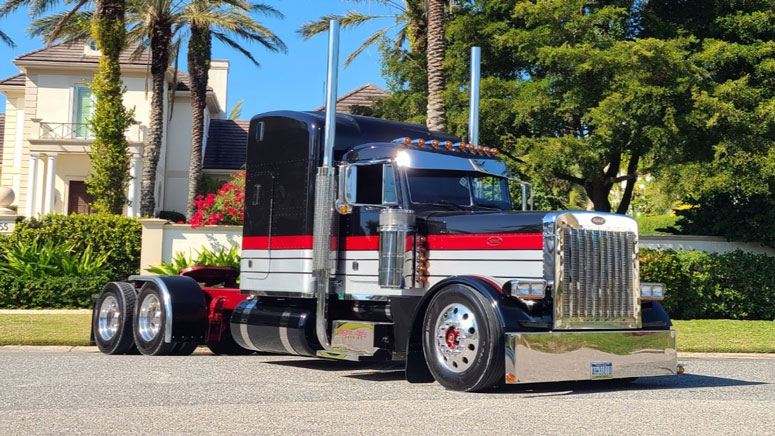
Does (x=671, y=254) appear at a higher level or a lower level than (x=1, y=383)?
higher

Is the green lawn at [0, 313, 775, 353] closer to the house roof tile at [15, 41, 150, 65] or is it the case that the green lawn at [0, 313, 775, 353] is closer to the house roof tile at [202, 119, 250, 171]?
the house roof tile at [15, 41, 150, 65]

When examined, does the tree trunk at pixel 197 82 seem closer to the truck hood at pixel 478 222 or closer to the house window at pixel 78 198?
the house window at pixel 78 198

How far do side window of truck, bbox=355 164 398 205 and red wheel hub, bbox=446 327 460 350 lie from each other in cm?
186

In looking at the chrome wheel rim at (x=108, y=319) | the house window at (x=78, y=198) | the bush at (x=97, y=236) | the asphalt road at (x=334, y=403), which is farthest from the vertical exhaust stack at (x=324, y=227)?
the house window at (x=78, y=198)

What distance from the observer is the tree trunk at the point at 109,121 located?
2677cm

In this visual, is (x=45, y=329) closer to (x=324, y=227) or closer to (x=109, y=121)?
(x=324, y=227)

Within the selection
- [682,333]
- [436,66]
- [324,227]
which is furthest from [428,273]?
[436,66]

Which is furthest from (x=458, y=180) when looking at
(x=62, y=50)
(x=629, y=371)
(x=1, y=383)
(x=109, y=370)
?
(x=62, y=50)

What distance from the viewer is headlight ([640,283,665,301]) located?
977 cm

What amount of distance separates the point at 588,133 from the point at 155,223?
→ 1076 centimetres

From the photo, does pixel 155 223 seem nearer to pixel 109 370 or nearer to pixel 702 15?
pixel 109 370

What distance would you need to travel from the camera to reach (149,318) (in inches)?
509

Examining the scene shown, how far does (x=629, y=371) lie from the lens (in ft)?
30.6

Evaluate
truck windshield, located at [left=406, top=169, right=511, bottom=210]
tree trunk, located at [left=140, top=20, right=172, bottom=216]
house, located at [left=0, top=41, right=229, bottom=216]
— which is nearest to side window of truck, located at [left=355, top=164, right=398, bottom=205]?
truck windshield, located at [left=406, top=169, right=511, bottom=210]
